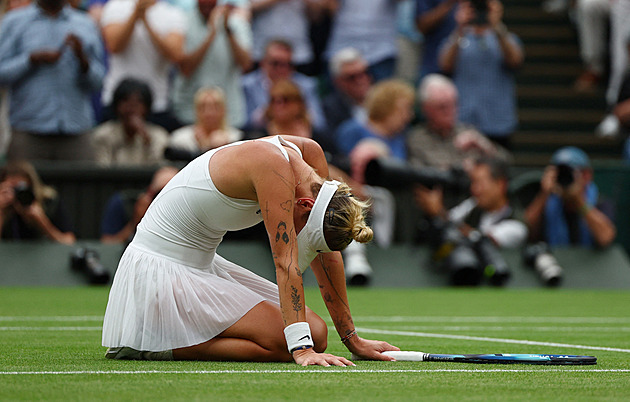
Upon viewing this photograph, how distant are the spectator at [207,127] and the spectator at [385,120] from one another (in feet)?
4.64

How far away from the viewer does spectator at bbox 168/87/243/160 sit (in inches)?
486

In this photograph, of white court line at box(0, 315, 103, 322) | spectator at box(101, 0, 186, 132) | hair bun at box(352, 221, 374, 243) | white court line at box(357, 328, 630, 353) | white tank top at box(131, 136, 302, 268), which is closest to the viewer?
hair bun at box(352, 221, 374, 243)

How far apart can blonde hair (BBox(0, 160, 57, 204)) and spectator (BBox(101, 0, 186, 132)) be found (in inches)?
63.1

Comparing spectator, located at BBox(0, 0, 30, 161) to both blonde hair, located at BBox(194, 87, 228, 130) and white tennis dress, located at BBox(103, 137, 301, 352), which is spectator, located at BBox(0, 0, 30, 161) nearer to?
blonde hair, located at BBox(194, 87, 228, 130)

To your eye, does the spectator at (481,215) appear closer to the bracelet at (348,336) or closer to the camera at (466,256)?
the camera at (466,256)

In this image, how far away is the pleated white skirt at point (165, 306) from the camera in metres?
5.35

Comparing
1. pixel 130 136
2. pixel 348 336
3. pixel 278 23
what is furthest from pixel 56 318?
pixel 278 23

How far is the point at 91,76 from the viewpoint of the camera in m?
12.3

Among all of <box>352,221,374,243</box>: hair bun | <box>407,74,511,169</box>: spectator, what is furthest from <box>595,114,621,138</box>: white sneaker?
<box>352,221,374,243</box>: hair bun

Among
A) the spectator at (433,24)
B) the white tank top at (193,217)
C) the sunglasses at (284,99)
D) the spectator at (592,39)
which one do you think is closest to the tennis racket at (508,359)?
the white tank top at (193,217)

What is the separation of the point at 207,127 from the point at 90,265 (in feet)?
6.87

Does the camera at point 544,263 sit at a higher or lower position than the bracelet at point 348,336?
lower

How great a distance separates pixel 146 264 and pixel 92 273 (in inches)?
258

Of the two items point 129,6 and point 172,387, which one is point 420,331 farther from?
point 129,6
